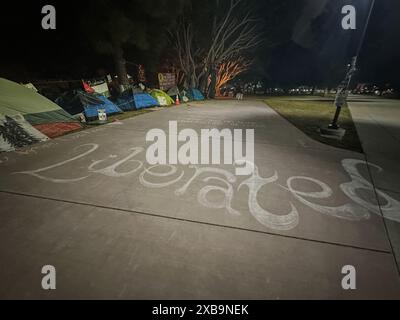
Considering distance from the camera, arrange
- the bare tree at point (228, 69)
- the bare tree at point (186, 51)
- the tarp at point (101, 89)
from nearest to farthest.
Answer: the tarp at point (101, 89), the bare tree at point (186, 51), the bare tree at point (228, 69)

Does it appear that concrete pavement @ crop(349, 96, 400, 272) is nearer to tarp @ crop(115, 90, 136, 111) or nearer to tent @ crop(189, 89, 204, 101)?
tarp @ crop(115, 90, 136, 111)

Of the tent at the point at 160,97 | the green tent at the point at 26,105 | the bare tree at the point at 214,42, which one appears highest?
the bare tree at the point at 214,42

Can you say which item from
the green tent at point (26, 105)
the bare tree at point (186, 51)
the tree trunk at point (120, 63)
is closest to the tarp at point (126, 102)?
the tree trunk at point (120, 63)

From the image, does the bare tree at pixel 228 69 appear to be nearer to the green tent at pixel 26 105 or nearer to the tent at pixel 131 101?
the tent at pixel 131 101

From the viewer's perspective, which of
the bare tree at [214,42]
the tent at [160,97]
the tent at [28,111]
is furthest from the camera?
the bare tree at [214,42]

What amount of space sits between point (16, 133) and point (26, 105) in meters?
1.12

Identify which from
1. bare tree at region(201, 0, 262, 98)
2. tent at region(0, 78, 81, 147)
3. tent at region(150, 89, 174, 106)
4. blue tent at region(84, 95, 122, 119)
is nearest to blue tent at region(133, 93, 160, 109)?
tent at region(150, 89, 174, 106)

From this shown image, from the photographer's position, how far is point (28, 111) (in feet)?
18.9

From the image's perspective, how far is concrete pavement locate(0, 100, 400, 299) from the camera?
189 cm

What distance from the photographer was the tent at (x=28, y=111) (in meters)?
5.30

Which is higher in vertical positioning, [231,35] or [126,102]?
[231,35]

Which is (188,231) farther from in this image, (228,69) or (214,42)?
(228,69)

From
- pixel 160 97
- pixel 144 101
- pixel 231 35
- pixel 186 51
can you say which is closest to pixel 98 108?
pixel 144 101

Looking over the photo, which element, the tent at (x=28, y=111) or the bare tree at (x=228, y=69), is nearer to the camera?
the tent at (x=28, y=111)
